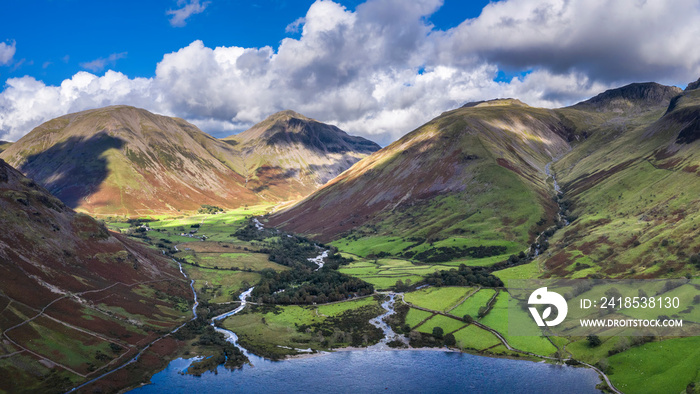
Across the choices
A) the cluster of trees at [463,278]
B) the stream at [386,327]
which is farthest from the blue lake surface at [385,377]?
the cluster of trees at [463,278]

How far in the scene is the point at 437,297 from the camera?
13925cm

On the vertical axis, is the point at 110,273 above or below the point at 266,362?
above

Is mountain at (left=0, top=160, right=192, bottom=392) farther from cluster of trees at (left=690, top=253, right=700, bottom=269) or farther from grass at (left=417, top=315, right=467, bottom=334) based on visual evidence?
cluster of trees at (left=690, top=253, right=700, bottom=269)

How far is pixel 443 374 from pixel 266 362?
4256cm

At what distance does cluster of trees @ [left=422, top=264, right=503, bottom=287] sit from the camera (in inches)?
5748

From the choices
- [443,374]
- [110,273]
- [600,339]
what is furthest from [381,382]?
[110,273]

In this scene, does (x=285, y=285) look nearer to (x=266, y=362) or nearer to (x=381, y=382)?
(x=266, y=362)

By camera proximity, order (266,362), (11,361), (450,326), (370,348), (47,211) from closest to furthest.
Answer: (11,361) < (266,362) < (370,348) < (450,326) < (47,211)

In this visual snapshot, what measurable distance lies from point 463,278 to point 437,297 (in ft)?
54.4

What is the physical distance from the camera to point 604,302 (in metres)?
107

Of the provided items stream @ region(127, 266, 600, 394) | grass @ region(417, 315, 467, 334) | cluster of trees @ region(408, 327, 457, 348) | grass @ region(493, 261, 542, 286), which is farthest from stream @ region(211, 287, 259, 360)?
grass @ region(493, 261, 542, 286)
